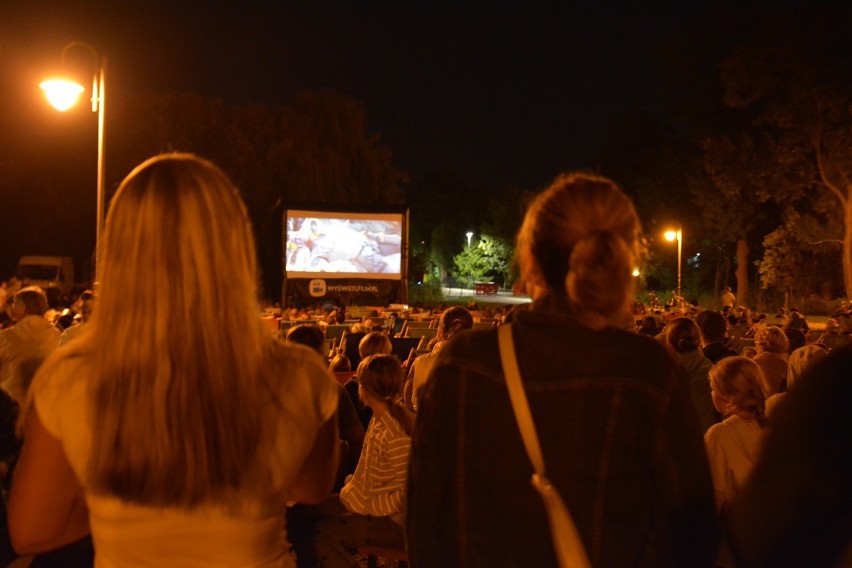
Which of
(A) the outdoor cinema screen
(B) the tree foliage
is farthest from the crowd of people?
(B) the tree foliage

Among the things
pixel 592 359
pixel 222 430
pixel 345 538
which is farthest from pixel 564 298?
pixel 345 538

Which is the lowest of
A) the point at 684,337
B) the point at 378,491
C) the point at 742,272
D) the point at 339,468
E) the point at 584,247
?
the point at 378,491

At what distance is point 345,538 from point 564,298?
7.42 ft

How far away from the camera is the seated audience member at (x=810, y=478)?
1.13 metres

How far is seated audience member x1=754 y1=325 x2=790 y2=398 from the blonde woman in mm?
4635

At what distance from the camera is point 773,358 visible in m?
5.68

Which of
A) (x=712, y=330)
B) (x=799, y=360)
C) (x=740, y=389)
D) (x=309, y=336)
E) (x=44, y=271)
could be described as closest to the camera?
(x=740, y=389)

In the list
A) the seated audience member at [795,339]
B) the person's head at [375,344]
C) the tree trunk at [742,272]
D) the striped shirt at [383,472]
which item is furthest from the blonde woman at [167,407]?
the tree trunk at [742,272]

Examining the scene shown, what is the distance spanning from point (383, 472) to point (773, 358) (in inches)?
135

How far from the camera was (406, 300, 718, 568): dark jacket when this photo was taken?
1545mm

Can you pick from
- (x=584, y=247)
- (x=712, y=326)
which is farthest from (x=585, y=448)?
(x=712, y=326)

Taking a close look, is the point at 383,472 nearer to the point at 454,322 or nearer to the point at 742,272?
the point at 454,322

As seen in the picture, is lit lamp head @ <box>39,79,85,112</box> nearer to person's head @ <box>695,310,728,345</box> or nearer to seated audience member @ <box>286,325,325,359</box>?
seated audience member @ <box>286,325,325,359</box>

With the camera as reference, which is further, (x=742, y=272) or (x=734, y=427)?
(x=742, y=272)
